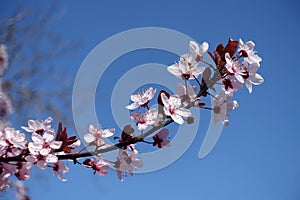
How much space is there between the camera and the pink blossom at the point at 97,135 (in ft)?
3.37

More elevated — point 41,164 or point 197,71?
point 197,71

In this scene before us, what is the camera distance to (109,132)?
1.06m

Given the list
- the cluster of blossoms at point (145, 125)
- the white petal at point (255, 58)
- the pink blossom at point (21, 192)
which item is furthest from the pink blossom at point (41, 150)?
the pink blossom at point (21, 192)

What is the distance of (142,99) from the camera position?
3.57 feet

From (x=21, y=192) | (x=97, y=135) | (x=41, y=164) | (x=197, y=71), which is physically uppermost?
(x=21, y=192)

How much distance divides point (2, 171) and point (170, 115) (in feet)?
1.77

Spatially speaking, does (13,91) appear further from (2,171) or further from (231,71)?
(231,71)

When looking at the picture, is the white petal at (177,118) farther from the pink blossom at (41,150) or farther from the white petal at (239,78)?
the pink blossom at (41,150)

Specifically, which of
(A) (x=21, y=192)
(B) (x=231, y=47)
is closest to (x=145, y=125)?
(B) (x=231, y=47)

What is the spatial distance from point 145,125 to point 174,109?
10 cm

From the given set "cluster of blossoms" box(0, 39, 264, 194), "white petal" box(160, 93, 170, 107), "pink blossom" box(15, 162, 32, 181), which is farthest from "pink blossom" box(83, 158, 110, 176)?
"white petal" box(160, 93, 170, 107)

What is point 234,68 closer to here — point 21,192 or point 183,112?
point 183,112

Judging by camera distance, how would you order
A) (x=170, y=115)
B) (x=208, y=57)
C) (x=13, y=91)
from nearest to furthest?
(x=170, y=115) → (x=208, y=57) → (x=13, y=91)

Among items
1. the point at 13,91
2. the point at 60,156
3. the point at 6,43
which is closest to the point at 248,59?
the point at 60,156
